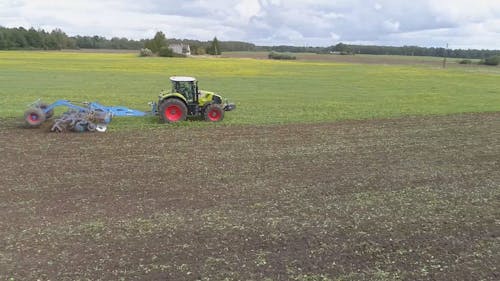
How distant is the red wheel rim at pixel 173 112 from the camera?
727 inches

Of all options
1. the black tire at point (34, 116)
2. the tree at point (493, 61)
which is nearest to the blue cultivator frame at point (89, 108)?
the black tire at point (34, 116)

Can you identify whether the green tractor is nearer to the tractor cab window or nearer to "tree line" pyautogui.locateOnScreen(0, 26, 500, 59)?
the tractor cab window

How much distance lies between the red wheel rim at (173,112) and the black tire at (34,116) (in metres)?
4.23

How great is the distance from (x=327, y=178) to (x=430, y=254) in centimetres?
410


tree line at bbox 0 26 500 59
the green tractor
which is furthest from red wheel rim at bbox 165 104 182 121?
tree line at bbox 0 26 500 59

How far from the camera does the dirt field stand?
6355 mm

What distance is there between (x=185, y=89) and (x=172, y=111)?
3.41 feet

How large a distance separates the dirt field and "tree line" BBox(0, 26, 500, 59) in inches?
4371

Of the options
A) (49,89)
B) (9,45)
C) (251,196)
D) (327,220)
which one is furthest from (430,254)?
(9,45)

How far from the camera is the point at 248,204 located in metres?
8.80

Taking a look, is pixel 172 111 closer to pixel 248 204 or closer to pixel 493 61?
pixel 248 204

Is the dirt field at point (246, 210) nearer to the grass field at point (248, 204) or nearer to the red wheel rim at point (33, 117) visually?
the grass field at point (248, 204)

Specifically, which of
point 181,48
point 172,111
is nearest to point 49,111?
point 172,111

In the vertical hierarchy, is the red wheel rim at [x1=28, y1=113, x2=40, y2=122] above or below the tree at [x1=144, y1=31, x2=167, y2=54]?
below
